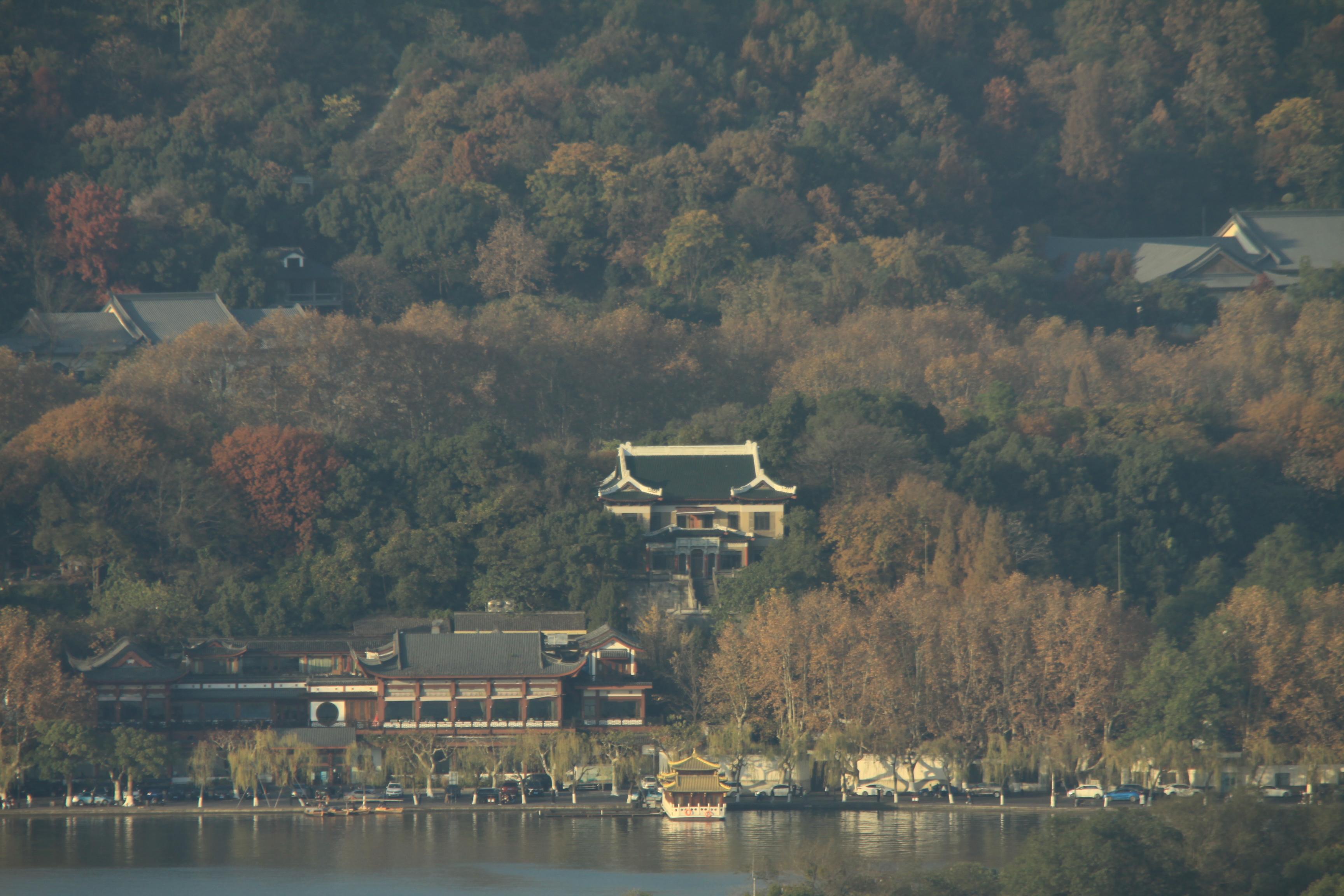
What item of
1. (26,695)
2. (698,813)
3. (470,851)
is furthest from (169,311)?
(470,851)

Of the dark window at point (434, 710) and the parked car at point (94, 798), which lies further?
the dark window at point (434, 710)

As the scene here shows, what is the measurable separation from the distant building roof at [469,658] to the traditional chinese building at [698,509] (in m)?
5.68

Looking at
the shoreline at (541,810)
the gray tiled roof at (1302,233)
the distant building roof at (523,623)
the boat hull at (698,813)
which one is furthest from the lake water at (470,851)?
the gray tiled roof at (1302,233)

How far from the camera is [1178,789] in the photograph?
43.0 m

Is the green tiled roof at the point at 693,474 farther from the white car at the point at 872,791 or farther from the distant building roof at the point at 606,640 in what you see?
the white car at the point at 872,791

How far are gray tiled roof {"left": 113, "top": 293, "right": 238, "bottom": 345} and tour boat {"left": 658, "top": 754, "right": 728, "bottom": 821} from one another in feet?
89.6

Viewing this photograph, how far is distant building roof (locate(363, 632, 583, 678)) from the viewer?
45.4 metres

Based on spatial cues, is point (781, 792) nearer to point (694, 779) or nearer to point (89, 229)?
point (694, 779)

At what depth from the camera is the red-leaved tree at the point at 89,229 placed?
68.2 m

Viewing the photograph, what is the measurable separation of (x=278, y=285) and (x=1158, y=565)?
107 ft

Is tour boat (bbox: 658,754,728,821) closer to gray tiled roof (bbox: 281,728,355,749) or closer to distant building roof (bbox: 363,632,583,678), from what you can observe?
distant building roof (bbox: 363,632,583,678)

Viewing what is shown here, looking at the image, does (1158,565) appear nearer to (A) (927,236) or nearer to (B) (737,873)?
(B) (737,873)

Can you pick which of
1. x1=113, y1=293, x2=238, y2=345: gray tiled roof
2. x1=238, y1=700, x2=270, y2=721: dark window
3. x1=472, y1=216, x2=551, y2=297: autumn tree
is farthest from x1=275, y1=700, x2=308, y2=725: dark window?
x1=472, y1=216, x2=551, y2=297: autumn tree

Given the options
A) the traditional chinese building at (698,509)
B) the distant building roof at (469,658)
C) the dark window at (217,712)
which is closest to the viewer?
the distant building roof at (469,658)
